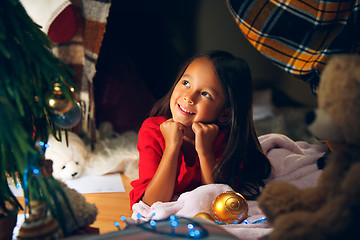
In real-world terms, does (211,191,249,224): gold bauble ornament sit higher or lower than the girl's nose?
lower

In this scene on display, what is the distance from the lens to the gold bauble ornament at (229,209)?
0.88 metres

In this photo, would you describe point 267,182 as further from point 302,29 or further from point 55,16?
point 55,16

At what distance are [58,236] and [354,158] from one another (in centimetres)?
50

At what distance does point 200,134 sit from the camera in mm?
1006

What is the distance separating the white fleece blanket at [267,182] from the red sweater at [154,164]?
7 cm

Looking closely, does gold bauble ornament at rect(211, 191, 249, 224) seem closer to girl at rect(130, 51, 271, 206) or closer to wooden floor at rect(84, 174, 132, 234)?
girl at rect(130, 51, 271, 206)

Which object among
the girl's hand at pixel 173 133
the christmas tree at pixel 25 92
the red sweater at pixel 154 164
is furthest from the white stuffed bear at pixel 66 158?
the christmas tree at pixel 25 92

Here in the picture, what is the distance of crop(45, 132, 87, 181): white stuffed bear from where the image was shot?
133 centimetres

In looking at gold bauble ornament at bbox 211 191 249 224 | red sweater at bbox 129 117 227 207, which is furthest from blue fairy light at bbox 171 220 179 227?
red sweater at bbox 129 117 227 207

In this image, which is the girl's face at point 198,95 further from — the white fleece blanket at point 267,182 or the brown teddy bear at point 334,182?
the brown teddy bear at point 334,182

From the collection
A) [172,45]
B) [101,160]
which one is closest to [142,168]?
[101,160]

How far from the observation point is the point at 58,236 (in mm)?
591

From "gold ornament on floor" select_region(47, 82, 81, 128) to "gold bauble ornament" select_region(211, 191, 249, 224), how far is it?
41cm

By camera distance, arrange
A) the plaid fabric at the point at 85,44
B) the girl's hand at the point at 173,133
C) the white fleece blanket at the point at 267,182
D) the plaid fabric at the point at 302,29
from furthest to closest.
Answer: the plaid fabric at the point at 85,44 < the plaid fabric at the point at 302,29 < the girl's hand at the point at 173,133 < the white fleece blanket at the point at 267,182
